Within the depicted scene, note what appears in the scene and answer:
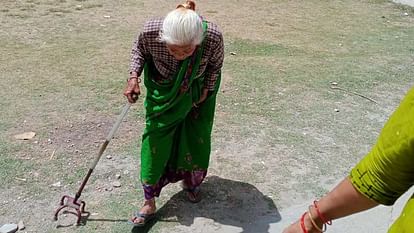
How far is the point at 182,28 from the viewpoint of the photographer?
8.38 ft

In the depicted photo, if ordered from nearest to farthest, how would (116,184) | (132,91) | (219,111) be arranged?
(132,91)
(116,184)
(219,111)

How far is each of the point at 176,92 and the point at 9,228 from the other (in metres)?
1.25

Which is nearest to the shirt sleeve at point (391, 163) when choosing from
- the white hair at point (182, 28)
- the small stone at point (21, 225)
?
the white hair at point (182, 28)

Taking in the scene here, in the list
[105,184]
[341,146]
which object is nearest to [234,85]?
[341,146]

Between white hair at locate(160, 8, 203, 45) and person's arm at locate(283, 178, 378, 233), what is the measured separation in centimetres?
129

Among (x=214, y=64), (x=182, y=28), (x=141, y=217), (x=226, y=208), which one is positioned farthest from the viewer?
(x=226, y=208)

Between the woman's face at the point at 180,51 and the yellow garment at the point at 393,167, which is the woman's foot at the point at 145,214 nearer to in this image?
the woman's face at the point at 180,51

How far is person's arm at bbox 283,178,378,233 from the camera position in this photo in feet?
4.66

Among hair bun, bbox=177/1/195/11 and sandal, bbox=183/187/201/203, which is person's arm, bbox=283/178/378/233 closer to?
hair bun, bbox=177/1/195/11

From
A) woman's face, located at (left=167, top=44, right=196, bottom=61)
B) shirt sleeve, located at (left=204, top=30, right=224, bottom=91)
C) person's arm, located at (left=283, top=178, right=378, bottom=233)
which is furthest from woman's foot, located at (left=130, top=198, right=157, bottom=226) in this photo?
person's arm, located at (left=283, top=178, right=378, bottom=233)

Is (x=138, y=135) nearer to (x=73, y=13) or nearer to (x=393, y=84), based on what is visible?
(x=393, y=84)

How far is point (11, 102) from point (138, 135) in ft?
4.22

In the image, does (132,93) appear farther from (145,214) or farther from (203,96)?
(145,214)

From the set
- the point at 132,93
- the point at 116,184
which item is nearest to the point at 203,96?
the point at 132,93
